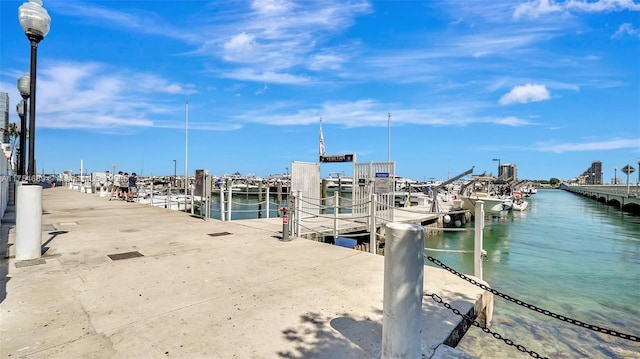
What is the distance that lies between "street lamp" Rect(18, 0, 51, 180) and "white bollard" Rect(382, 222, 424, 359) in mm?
6649

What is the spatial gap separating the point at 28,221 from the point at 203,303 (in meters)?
4.14

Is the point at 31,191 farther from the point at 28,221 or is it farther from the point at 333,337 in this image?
the point at 333,337

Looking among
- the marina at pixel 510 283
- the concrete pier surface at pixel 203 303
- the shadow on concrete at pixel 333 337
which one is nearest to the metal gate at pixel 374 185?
the marina at pixel 510 283

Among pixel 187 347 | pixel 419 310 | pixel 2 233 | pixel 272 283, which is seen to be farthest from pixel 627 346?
pixel 2 233

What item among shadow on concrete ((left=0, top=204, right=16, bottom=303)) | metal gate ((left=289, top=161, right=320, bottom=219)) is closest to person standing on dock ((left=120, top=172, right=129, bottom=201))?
shadow on concrete ((left=0, top=204, right=16, bottom=303))

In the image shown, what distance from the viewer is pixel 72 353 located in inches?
111

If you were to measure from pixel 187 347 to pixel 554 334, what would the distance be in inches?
254

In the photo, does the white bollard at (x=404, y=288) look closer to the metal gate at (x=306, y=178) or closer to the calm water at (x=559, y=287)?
the calm water at (x=559, y=287)

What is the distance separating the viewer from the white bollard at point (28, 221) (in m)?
5.62

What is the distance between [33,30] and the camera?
6055 mm

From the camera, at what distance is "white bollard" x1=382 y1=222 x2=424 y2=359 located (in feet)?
8.43

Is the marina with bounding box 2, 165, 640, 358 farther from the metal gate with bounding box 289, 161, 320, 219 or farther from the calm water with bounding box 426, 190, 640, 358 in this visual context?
the metal gate with bounding box 289, 161, 320, 219

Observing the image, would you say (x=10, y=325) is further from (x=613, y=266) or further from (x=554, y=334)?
(x=613, y=266)

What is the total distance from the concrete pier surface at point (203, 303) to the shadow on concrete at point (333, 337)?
0.4 inches
